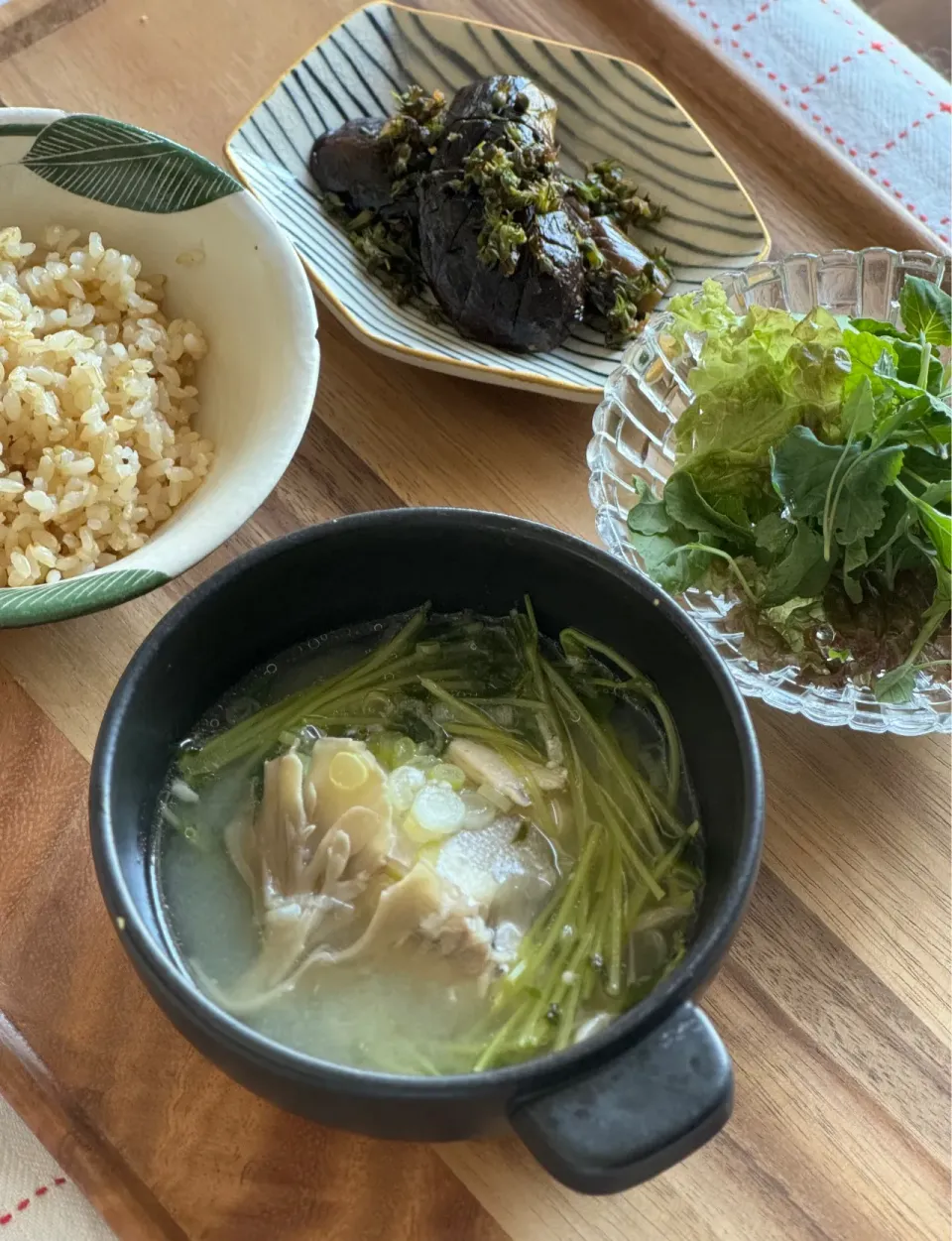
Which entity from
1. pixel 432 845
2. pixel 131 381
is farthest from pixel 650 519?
pixel 131 381

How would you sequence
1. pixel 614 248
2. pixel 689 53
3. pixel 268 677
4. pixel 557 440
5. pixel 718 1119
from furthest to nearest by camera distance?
pixel 689 53 → pixel 614 248 → pixel 557 440 → pixel 268 677 → pixel 718 1119

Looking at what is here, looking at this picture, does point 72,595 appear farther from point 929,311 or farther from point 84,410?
point 929,311

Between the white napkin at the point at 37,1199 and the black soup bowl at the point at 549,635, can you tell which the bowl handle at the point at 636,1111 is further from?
the white napkin at the point at 37,1199

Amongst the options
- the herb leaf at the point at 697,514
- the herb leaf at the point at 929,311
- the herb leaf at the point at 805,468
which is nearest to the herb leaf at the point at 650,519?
the herb leaf at the point at 697,514

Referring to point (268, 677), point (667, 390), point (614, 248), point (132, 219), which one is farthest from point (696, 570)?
point (132, 219)

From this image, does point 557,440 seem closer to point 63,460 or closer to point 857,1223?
point 63,460

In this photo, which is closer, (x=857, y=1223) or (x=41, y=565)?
(x=857, y=1223)

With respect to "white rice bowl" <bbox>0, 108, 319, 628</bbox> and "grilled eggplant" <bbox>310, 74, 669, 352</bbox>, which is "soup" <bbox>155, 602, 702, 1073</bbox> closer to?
"white rice bowl" <bbox>0, 108, 319, 628</bbox>
